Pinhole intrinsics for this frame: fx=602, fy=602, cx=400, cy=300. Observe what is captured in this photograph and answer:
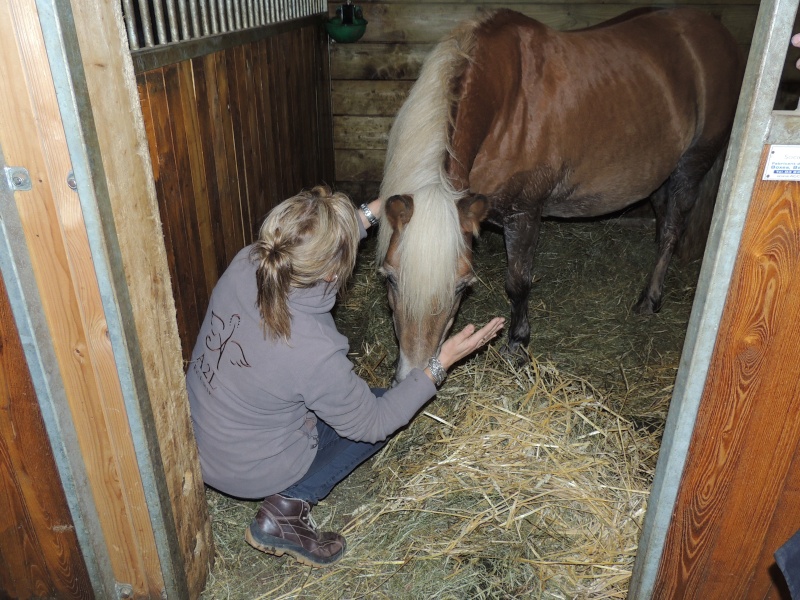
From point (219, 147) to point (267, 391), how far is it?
1239 millimetres

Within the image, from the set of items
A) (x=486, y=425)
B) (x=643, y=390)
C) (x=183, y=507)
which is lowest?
(x=643, y=390)

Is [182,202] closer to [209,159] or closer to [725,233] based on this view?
[209,159]

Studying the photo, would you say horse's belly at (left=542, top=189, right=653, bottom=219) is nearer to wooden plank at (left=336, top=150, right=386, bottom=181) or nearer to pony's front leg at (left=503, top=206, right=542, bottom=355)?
→ pony's front leg at (left=503, top=206, right=542, bottom=355)

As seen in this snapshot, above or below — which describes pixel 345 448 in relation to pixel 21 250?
below

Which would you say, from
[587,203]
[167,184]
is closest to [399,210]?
[167,184]

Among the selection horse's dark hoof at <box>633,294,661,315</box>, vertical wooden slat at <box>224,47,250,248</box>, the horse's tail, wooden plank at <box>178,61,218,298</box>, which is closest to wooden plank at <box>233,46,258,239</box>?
vertical wooden slat at <box>224,47,250,248</box>

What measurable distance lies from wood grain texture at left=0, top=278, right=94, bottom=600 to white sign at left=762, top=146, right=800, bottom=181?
1.68m

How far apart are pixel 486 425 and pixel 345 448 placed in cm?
69

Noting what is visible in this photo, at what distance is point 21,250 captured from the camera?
4.46 ft

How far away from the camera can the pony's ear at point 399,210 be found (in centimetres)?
228

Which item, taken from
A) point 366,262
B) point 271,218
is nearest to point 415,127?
point 271,218

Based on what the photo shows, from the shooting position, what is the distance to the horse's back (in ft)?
9.83

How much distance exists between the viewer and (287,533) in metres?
2.09

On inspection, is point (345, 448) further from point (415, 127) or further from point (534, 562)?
point (415, 127)
